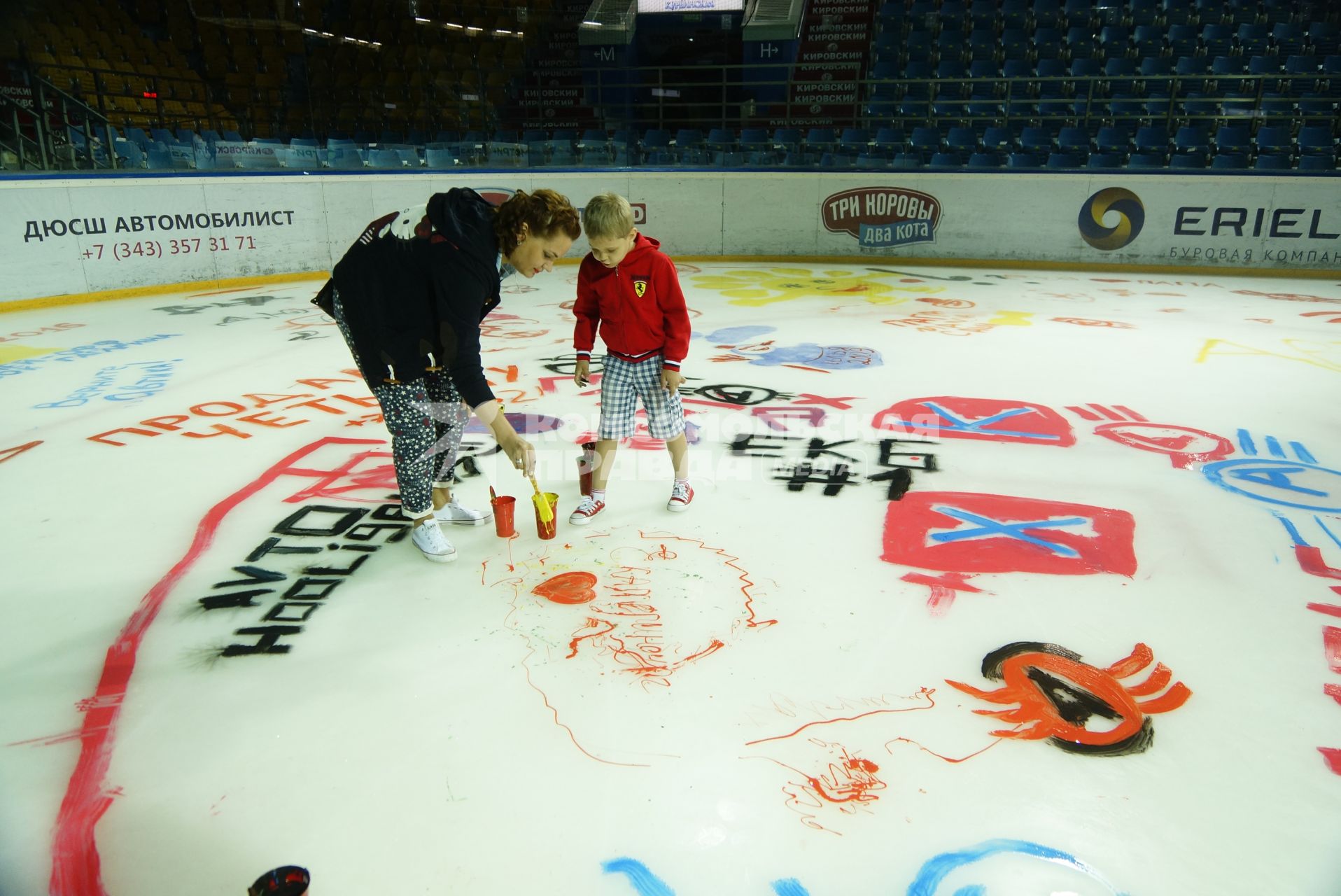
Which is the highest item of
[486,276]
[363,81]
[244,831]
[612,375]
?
[363,81]

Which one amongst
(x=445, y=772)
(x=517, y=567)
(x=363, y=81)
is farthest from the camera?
(x=363, y=81)

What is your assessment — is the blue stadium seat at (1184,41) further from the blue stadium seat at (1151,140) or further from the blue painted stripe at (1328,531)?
the blue painted stripe at (1328,531)

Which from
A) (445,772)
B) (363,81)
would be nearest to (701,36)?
(363,81)

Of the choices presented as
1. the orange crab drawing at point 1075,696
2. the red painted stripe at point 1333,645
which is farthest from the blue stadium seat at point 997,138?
the orange crab drawing at point 1075,696

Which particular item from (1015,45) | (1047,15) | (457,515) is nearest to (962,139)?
(1015,45)

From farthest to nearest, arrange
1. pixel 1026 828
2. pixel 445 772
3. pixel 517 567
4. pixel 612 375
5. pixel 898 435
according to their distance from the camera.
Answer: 1. pixel 898 435
2. pixel 612 375
3. pixel 517 567
4. pixel 445 772
5. pixel 1026 828

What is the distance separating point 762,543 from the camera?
2869 millimetres

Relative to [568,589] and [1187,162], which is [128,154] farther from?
[1187,162]

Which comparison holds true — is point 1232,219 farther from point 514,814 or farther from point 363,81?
point 363,81

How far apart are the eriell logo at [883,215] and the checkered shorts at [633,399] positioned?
8249mm

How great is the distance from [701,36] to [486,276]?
14730 millimetres

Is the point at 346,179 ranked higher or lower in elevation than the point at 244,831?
higher

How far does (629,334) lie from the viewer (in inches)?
112

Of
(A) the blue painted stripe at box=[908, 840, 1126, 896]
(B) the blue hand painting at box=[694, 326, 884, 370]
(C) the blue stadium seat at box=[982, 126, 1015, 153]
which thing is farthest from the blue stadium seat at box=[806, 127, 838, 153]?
(A) the blue painted stripe at box=[908, 840, 1126, 896]
